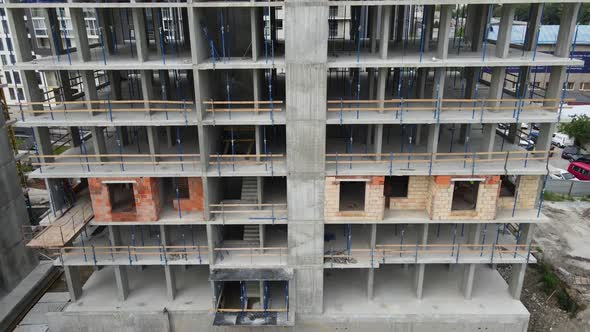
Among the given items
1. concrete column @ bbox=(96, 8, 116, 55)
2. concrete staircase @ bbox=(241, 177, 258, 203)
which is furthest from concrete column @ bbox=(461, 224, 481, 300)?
concrete column @ bbox=(96, 8, 116, 55)

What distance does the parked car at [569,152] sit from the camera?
48688 millimetres

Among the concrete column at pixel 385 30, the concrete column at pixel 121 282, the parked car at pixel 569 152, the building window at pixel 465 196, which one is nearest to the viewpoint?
the concrete column at pixel 385 30

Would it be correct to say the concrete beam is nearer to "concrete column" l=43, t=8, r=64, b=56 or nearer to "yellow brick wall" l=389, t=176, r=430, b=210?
"yellow brick wall" l=389, t=176, r=430, b=210

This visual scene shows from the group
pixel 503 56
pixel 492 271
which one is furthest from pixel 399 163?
pixel 492 271

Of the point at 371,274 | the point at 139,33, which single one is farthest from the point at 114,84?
the point at 371,274

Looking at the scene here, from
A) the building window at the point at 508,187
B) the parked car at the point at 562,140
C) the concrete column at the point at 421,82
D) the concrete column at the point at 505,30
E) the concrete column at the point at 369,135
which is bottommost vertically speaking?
the parked car at the point at 562,140

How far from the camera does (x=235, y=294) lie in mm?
26016

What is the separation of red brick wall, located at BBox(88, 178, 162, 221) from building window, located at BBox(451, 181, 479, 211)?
16.2m

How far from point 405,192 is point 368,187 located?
149 inches

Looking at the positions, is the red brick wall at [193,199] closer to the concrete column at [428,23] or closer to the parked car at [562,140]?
the concrete column at [428,23]

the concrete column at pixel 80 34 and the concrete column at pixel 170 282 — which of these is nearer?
the concrete column at pixel 80 34

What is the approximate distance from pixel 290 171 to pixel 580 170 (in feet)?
122

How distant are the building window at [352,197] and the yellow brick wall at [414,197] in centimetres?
180

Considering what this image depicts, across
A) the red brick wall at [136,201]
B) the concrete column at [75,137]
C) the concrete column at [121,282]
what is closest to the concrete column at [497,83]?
the red brick wall at [136,201]
